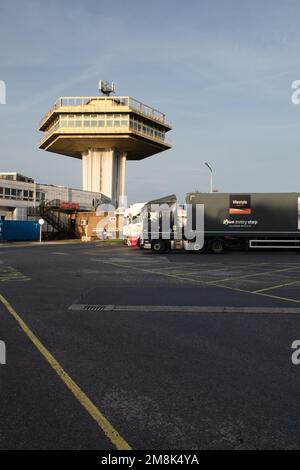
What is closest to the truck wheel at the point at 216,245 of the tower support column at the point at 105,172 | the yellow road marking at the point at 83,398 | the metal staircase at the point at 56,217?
the yellow road marking at the point at 83,398

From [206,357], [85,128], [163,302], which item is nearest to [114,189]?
[85,128]

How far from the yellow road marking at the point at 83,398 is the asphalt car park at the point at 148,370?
0.01 metres

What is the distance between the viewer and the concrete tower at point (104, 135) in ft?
186

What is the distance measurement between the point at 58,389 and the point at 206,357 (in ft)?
7.57

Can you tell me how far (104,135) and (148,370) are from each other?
54830 mm

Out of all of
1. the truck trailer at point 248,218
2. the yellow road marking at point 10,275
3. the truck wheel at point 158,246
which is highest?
the truck trailer at point 248,218

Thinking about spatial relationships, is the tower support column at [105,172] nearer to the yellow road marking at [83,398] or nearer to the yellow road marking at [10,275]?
the yellow road marking at [10,275]

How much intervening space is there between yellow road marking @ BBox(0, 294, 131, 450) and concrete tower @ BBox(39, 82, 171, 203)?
2048 inches

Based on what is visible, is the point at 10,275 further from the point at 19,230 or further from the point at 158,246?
the point at 19,230

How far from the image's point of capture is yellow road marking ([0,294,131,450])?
362 centimetres

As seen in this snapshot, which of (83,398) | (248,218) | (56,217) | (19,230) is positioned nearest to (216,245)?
(248,218)

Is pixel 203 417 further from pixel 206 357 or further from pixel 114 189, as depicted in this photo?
pixel 114 189

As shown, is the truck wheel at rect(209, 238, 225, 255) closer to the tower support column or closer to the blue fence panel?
the blue fence panel

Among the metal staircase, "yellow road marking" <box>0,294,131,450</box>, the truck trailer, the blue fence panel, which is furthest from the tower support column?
"yellow road marking" <box>0,294,131,450</box>
